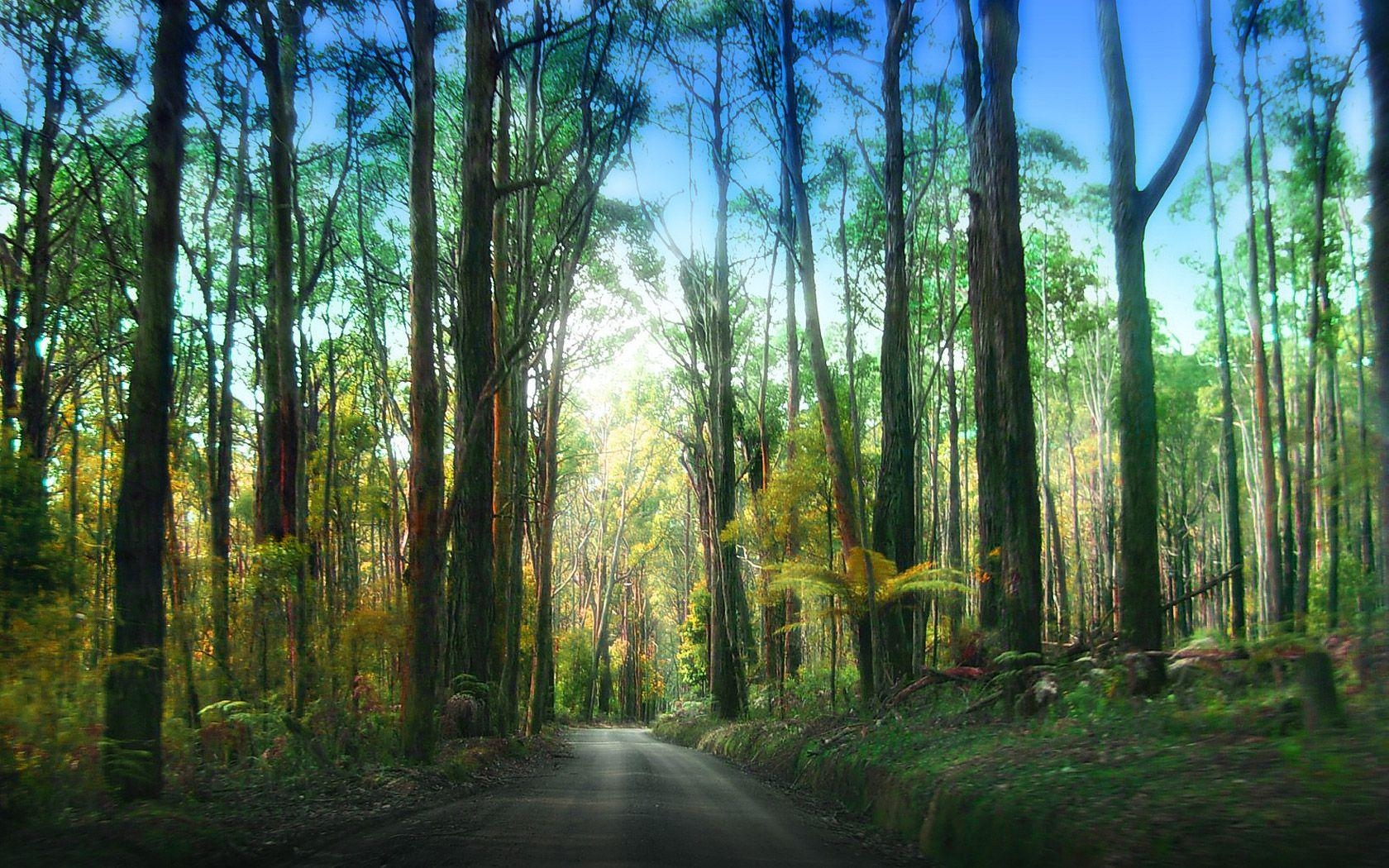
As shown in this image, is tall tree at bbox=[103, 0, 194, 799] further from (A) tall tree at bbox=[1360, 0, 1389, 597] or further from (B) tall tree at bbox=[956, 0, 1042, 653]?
(B) tall tree at bbox=[956, 0, 1042, 653]

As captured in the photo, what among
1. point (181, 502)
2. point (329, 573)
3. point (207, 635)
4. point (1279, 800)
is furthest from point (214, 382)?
point (1279, 800)

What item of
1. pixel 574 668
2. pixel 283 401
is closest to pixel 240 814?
pixel 283 401

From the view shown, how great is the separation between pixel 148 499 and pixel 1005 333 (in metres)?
9.32

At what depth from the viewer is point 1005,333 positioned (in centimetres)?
1105

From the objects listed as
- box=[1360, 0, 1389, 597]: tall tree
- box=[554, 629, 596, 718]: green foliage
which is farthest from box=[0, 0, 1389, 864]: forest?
box=[554, 629, 596, 718]: green foliage

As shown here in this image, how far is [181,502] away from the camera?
30625 millimetres

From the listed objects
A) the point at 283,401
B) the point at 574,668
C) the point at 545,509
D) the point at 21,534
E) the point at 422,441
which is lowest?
the point at 574,668

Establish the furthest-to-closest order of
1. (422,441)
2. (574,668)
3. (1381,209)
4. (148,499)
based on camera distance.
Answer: (574,668) → (422,441) → (148,499) → (1381,209)

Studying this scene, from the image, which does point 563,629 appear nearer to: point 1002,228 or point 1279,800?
point 1002,228

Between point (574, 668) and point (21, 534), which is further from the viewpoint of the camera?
point (574, 668)

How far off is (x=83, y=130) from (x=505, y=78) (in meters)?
7.23

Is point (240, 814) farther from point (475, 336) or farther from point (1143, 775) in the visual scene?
point (475, 336)

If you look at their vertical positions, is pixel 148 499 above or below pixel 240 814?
above

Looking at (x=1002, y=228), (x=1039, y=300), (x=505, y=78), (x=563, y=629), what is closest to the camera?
(x=1002, y=228)
